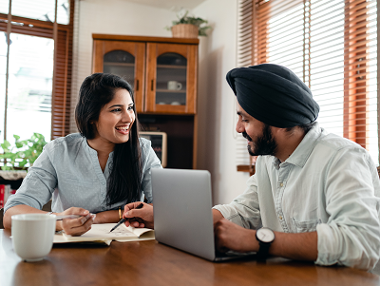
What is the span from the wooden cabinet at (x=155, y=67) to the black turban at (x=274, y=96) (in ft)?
7.27

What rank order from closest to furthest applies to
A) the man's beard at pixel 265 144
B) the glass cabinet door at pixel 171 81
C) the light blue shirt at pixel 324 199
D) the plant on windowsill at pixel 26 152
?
1. the light blue shirt at pixel 324 199
2. the man's beard at pixel 265 144
3. the plant on windowsill at pixel 26 152
4. the glass cabinet door at pixel 171 81

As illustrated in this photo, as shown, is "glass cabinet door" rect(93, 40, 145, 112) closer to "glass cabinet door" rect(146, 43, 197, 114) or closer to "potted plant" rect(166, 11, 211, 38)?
"glass cabinet door" rect(146, 43, 197, 114)

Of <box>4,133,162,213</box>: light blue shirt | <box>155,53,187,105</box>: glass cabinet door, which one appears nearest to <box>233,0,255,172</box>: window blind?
<box>155,53,187,105</box>: glass cabinet door

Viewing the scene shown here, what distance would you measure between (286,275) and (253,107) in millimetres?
516

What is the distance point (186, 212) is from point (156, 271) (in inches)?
7.5

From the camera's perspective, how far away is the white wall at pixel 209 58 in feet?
10.7

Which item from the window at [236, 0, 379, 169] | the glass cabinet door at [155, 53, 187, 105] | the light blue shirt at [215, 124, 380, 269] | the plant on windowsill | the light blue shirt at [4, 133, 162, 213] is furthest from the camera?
the glass cabinet door at [155, 53, 187, 105]

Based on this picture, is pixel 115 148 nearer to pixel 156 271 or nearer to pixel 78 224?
pixel 78 224

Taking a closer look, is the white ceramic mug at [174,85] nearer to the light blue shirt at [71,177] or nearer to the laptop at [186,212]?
the light blue shirt at [71,177]

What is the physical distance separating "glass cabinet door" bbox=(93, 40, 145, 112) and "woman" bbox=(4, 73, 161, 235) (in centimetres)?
166

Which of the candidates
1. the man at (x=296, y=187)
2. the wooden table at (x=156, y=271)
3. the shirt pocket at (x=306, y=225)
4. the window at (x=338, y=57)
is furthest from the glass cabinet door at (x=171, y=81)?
the wooden table at (x=156, y=271)

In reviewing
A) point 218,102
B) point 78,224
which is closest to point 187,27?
point 218,102

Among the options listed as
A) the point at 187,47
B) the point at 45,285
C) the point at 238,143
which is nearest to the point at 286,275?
the point at 45,285

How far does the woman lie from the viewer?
1.50m
